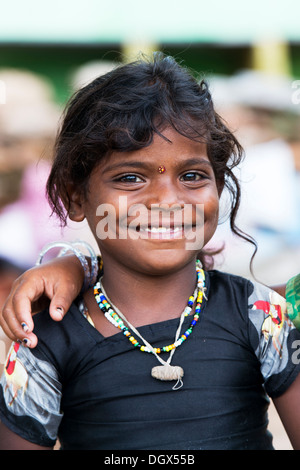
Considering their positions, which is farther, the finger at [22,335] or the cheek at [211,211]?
the cheek at [211,211]

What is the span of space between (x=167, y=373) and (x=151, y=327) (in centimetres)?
14

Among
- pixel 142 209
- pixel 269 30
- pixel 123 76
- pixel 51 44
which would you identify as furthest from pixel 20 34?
pixel 142 209

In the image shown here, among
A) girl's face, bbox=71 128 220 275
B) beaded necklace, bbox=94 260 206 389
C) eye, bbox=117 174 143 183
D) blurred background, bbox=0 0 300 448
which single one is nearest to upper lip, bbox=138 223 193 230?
girl's face, bbox=71 128 220 275

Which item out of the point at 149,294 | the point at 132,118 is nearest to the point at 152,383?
the point at 149,294

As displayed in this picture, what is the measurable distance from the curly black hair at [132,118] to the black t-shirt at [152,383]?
0.42 m

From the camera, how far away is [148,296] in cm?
177

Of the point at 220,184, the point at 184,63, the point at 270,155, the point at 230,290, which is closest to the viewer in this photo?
the point at 230,290

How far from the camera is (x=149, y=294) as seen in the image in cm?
177

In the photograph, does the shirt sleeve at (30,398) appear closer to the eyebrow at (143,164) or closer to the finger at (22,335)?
the finger at (22,335)

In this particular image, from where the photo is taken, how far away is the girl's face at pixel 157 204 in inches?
64.9

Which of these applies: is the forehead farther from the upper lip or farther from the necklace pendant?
the necklace pendant

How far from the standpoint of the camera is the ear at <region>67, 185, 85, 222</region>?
73.8 inches

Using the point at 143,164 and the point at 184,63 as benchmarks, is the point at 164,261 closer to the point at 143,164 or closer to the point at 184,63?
the point at 143,164

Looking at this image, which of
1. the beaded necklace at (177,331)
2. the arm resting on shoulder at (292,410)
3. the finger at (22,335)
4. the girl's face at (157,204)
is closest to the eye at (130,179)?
the girl's face at (157,204)
